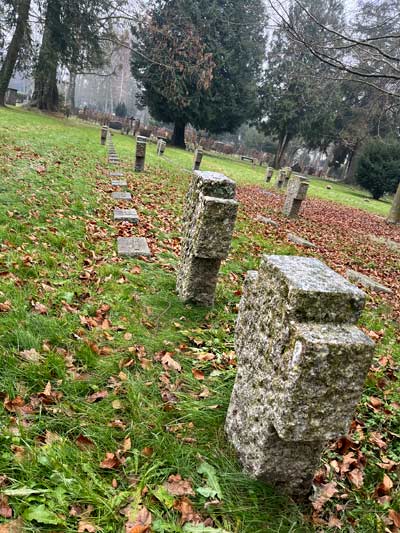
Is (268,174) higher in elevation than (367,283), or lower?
higher

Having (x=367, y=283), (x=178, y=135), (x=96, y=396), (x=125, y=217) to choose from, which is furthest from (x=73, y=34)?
(x=96, y=396)

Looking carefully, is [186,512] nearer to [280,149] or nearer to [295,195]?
[295,195]

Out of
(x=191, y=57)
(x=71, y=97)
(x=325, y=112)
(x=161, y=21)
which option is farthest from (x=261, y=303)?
(x=71, y=97)

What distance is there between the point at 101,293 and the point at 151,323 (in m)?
0.69

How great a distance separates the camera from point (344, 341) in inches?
61.4

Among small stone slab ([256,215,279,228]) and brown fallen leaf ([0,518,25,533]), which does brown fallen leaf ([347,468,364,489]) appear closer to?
brown fallen leaf ([0,518,25,533])

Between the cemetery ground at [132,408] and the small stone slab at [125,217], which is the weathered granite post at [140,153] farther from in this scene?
the cemetery ground at [132,408]

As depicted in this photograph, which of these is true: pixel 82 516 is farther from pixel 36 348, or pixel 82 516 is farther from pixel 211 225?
pixel 211 225

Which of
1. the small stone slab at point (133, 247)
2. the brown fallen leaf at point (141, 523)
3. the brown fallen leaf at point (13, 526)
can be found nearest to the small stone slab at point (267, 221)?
the small stone slab at point (133, 247)

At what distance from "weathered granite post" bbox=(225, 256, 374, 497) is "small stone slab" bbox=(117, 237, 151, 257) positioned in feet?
10.4

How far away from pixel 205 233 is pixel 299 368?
2.10 metres

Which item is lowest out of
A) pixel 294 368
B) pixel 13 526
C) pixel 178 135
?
pixel 13 526

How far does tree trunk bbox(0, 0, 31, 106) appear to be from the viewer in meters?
21.9

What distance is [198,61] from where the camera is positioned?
2520 cm
